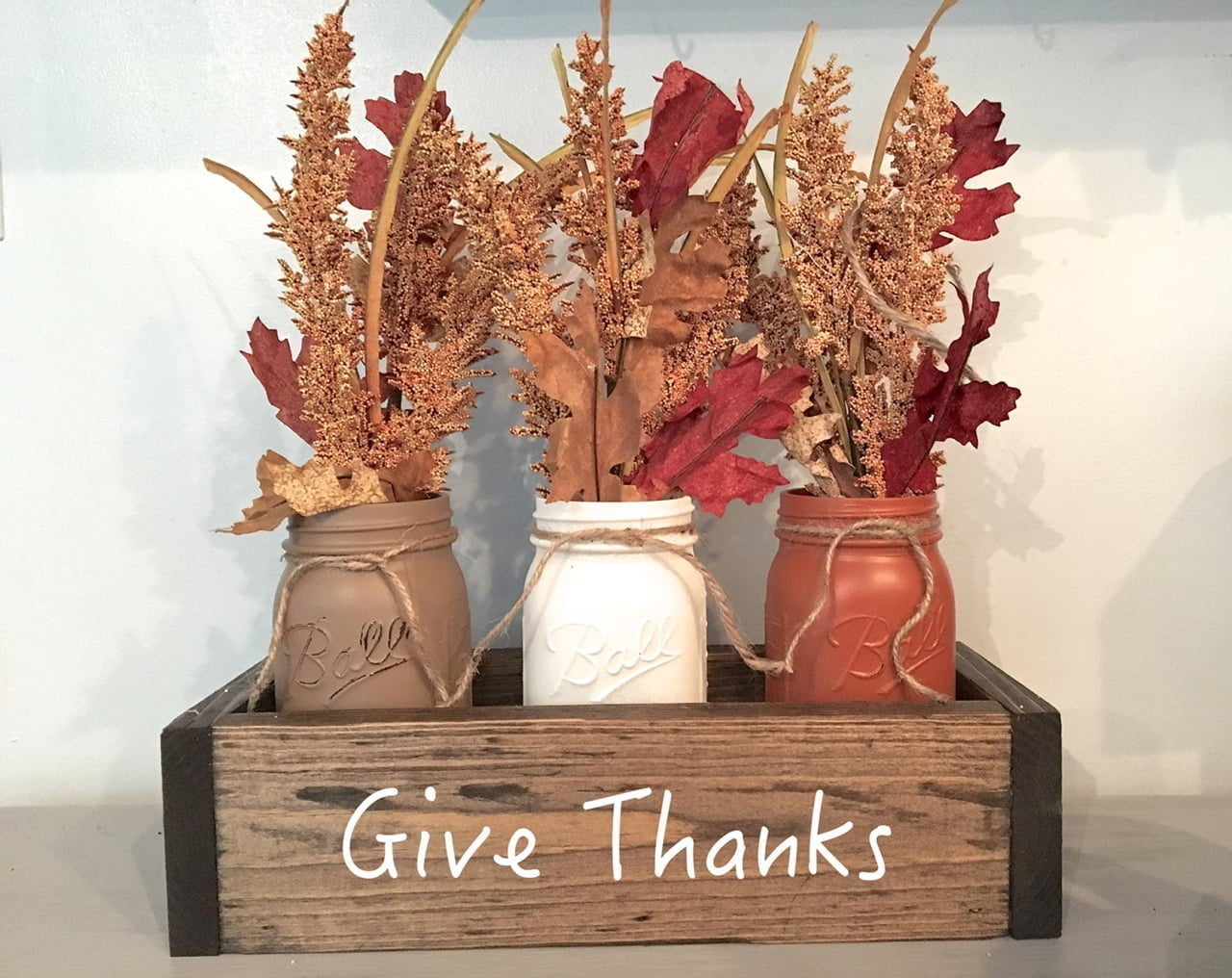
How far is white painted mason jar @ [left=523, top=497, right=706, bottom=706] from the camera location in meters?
0.52

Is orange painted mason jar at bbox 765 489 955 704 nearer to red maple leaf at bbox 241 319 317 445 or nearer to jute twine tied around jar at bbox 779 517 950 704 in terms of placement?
jute twine tied around jar at bbox 779 517 950 704

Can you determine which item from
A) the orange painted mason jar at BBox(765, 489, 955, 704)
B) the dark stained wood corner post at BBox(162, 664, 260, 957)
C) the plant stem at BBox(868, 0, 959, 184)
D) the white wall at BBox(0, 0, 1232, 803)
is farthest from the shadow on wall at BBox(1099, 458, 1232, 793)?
the dark stained wood corner post at BBox(162, 664, 260, 957)

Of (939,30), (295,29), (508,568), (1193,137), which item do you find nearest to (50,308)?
(295,29)

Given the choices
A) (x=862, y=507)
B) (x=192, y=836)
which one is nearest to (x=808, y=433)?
(x=862, y=507)

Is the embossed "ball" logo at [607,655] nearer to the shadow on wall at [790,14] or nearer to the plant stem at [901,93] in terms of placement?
the plant stem at [901,93]

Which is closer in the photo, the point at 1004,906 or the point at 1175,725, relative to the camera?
the point at 1004,906

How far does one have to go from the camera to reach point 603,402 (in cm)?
52

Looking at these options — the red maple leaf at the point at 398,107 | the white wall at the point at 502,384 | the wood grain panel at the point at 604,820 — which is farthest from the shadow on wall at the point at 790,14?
the wood grain panel at the point at 604,820

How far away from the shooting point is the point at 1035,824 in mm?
481

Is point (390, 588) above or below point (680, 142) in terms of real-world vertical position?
below

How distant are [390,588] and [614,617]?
0.12m

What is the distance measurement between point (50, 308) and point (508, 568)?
383 millimetres

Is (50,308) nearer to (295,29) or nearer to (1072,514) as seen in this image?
(295,29)

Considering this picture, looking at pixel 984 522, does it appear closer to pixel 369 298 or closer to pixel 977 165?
pixel 977 165
